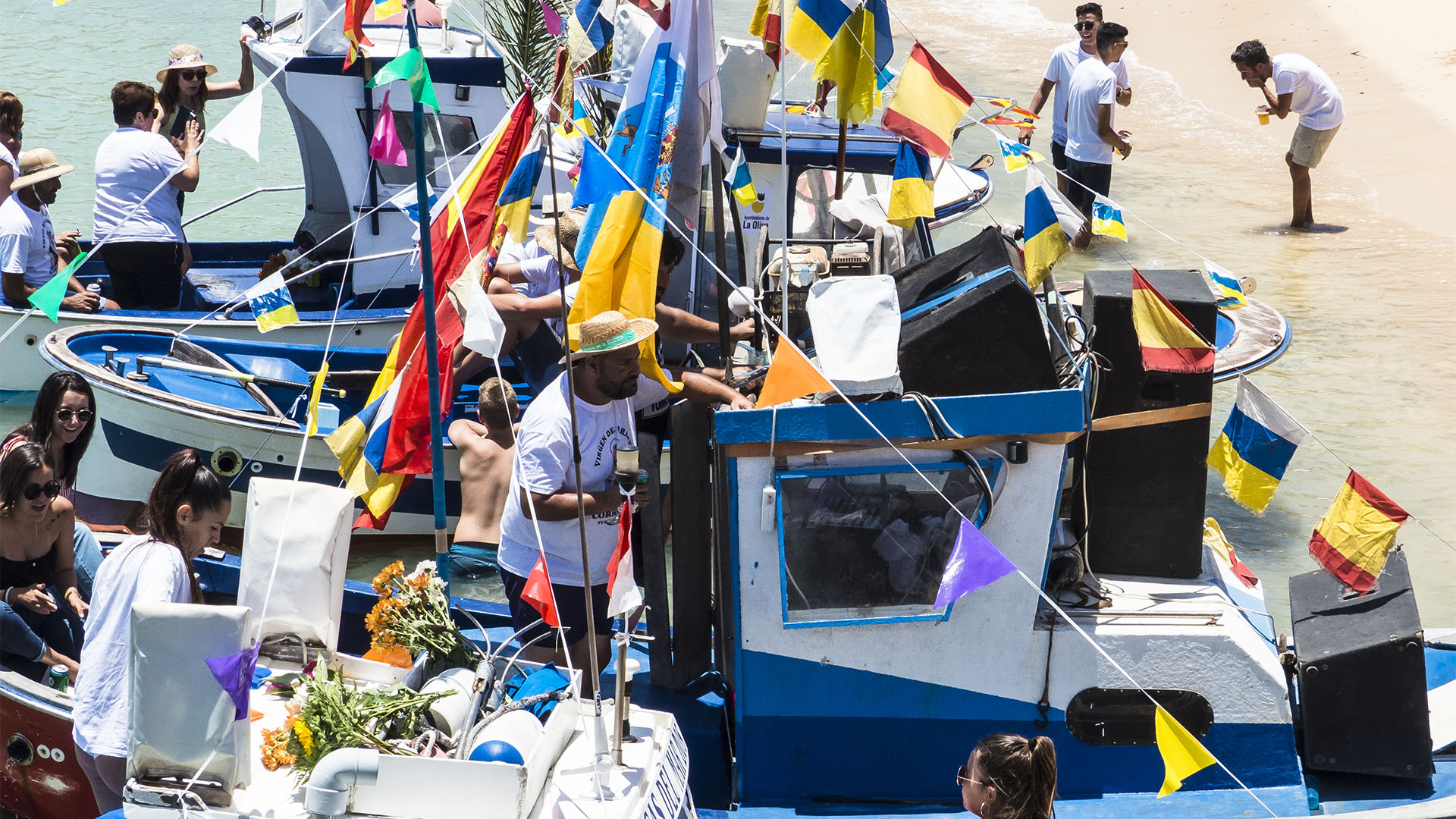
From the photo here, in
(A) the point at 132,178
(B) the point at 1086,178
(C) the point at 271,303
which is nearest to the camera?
(C) the point at 271,303

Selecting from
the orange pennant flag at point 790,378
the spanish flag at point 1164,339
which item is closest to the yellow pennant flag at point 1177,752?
the spanish flag at point 1164,339

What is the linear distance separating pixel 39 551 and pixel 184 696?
72.8 inches

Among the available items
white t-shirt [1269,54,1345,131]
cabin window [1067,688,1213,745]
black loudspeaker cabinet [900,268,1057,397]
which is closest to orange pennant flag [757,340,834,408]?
black loudspeaker cabinet [900,268,1057,397]

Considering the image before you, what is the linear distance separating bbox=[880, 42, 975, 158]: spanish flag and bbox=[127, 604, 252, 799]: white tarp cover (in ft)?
9.89

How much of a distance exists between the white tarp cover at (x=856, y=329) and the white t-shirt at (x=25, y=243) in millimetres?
6983

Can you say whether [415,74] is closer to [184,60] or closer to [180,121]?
[184,60]

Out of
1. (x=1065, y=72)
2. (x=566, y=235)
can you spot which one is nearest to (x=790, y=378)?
(x=566, y=235)

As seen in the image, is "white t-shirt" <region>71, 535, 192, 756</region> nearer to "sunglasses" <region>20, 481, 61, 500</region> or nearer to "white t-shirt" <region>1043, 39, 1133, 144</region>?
"sunglasses" <region>20, 481, 61, 500</region>

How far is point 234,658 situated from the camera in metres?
3.17

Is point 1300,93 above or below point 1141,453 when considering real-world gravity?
above

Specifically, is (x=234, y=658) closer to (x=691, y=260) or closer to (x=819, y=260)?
(x=819, y=260)

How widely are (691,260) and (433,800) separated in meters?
4.45

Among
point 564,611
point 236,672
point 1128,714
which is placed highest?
point 236,672

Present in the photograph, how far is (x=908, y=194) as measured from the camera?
474 centimetres
